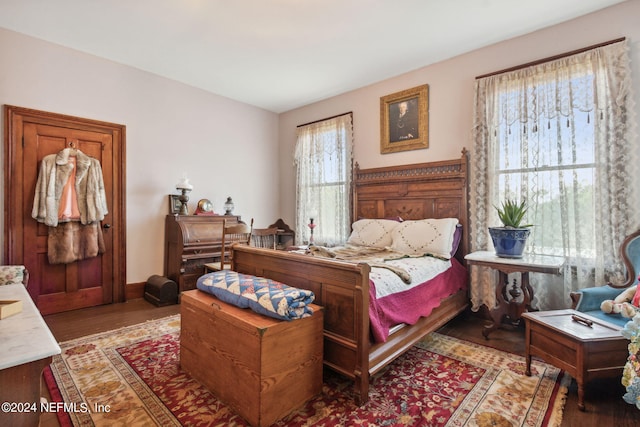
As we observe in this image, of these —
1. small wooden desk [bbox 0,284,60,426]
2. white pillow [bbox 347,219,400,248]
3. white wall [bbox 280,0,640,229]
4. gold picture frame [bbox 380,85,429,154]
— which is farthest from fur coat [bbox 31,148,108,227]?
gold picture frame [bbox 380,85,429,154]

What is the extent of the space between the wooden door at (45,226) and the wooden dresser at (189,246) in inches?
20.9

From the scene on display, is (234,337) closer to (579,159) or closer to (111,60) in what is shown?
(579,159)

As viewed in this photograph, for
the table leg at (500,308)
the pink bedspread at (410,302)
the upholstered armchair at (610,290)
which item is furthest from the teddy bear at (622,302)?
the pink bedspread at (410,302)

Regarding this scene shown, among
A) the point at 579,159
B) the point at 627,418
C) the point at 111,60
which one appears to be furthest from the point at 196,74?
the point at 627,418

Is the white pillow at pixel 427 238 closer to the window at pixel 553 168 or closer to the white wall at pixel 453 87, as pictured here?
the window at pixel 553 168

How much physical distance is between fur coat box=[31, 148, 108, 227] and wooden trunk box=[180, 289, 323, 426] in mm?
2316

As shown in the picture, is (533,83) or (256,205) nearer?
(533,83)

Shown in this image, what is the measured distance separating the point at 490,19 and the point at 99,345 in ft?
14.6

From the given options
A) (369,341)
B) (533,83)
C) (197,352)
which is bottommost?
(197,352)

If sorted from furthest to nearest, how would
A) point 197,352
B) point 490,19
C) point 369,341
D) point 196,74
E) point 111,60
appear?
1. point 196,74
2. point 111,60
3. point 490,19
4. point 197,352
5. point 369,341

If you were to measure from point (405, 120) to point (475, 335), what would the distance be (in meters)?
2.57

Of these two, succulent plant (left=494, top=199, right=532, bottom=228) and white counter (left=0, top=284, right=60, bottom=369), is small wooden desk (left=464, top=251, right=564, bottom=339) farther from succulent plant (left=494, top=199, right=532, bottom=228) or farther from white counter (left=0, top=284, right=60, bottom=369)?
white counter (left=0, top=284, right=60, bottom=369)

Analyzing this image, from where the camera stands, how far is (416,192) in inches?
144

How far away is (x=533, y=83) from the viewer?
287 cm
